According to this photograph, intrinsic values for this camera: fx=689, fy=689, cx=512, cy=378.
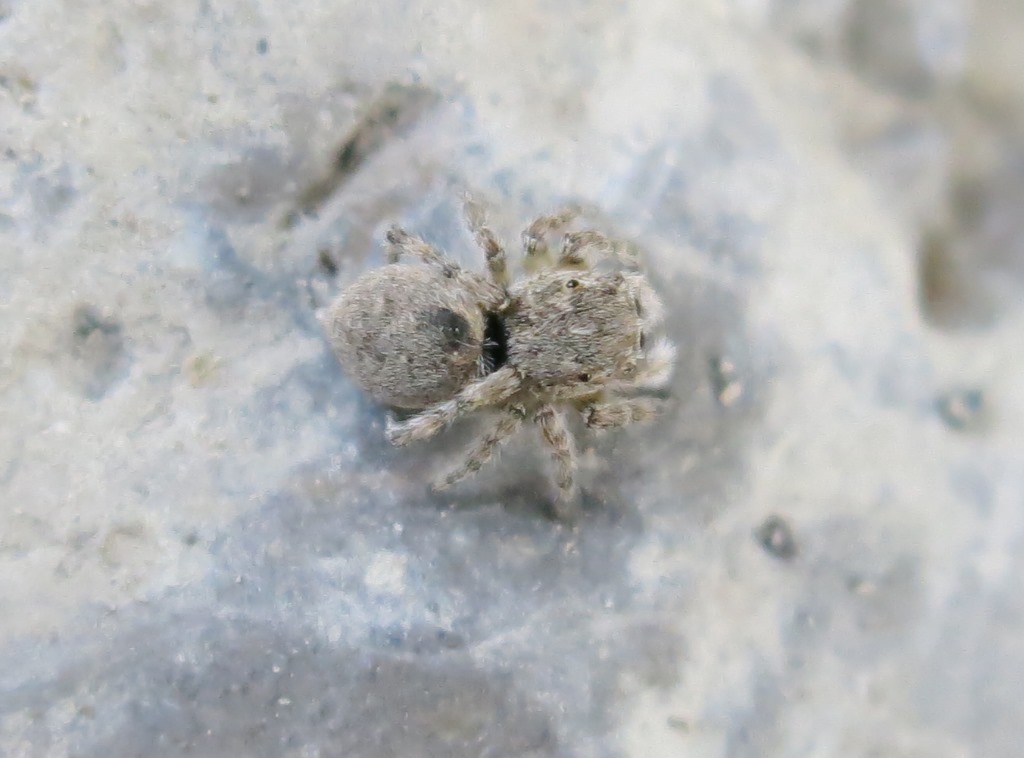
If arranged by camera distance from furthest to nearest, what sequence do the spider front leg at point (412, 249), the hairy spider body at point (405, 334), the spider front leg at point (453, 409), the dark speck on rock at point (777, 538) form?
the dark speck on rock at point (777, 538) < the spider front leg at point (412, 249) < the spider front leg at point (453, 409) < the hairy spider body at point (405, 334)

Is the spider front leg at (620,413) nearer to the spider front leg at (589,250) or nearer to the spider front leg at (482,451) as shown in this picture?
the spider front leg at (482,451)

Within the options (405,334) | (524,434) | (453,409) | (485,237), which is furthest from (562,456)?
(485,237)

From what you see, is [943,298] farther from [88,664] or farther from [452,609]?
[88,664]

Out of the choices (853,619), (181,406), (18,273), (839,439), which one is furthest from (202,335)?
(853,619)

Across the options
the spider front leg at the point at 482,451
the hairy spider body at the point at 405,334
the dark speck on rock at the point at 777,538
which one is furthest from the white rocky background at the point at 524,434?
the hairy spider body at the point at 405,334

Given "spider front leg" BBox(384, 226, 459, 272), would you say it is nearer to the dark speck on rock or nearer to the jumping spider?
the jumping spider

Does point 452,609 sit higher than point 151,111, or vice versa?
point 151,111
